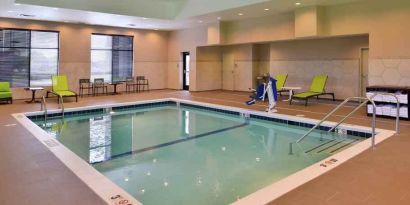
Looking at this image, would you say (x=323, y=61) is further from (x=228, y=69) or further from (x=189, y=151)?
(x=189, y=151)

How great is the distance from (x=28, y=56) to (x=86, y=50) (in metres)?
2.15

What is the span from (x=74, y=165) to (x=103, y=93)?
1017 cm

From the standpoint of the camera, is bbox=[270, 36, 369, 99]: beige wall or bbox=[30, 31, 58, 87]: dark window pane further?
bbox=[30, 31, 58, 87]: dark window pane

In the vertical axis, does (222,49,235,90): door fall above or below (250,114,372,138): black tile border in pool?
above

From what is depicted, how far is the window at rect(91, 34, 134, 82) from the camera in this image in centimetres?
1391

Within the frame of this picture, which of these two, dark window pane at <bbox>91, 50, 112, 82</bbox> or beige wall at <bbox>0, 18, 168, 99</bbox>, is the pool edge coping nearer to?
beige wall at <bbox>0, 18, 168, 99</bbox>

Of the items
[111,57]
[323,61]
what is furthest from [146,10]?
[323,61]

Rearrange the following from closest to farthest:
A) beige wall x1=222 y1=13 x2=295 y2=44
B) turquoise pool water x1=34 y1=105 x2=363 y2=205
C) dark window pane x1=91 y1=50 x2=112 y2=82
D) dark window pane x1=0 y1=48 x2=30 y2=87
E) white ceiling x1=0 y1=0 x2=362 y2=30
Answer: turquoise pool water x1=34 y1=105 x2=363 y2=205
white ceiling x1=0 y1=0 x2=362 y2=30
beige wall x1=222 y1=13 x2=295 y2=44
dark window pane x1=0 y1=48 x2=30 y2=87
dark window pane x1=91 y1=50 x2=112 y2=82

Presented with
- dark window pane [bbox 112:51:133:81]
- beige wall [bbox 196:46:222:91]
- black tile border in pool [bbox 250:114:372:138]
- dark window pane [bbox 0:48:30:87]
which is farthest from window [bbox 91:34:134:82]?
black tile border in pool [bbox 250:114:372:138]

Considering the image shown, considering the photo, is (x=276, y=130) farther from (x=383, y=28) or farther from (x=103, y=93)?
(x=103, y=93)

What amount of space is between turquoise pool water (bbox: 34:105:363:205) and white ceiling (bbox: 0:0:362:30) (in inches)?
131

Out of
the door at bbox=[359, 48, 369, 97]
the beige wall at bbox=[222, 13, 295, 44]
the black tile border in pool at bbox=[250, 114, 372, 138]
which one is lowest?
the black tile border in pool at bbox=[250, 114, 372, 138]

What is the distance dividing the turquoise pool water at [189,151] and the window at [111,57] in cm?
543

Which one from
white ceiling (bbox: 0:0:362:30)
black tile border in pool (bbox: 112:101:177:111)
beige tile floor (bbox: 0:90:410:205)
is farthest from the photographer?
black tile border in pool (bbox: 112:101:177:111)
